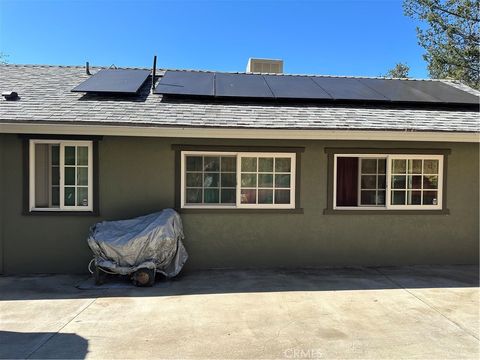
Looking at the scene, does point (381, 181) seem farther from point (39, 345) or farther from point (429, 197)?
point (39, 345)

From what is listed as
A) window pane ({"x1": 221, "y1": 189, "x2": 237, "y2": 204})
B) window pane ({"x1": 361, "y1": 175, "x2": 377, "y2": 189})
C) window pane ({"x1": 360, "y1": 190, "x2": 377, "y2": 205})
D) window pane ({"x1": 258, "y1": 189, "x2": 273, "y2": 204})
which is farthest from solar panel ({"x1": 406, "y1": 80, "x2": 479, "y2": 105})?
window pane ({"x1": 221, "y1": 189, "x2": 237, "y2": 204})

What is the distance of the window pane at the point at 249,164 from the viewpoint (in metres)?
6.73

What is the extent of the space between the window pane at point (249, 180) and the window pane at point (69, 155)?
2.96 meters

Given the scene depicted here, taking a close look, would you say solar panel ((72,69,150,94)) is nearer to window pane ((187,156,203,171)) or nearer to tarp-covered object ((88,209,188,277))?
window pane ((187,156,203,171))

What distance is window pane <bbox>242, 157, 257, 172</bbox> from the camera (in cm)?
673

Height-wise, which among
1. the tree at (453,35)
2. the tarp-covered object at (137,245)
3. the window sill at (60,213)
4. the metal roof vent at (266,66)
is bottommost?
the tarp-covered object at (137,245)

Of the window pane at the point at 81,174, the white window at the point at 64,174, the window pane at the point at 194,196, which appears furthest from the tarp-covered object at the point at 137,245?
the window pane at the point at 81,174

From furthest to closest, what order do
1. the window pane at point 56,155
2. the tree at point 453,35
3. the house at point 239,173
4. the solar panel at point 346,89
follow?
1. the tree at point 453,35
2. the solar panel at point 346,89
3. the window pane at point 56,155
4. the house at point 239,173

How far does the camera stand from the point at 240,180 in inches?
265

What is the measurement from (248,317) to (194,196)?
282cm

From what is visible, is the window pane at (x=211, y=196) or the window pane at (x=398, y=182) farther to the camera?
the window pane at (x=398, y=182)

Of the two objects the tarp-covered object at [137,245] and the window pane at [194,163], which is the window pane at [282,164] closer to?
the window pane at [194,163]

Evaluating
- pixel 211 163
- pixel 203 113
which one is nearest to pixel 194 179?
pixel 211 163

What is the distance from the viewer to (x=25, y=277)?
6.16 meters
